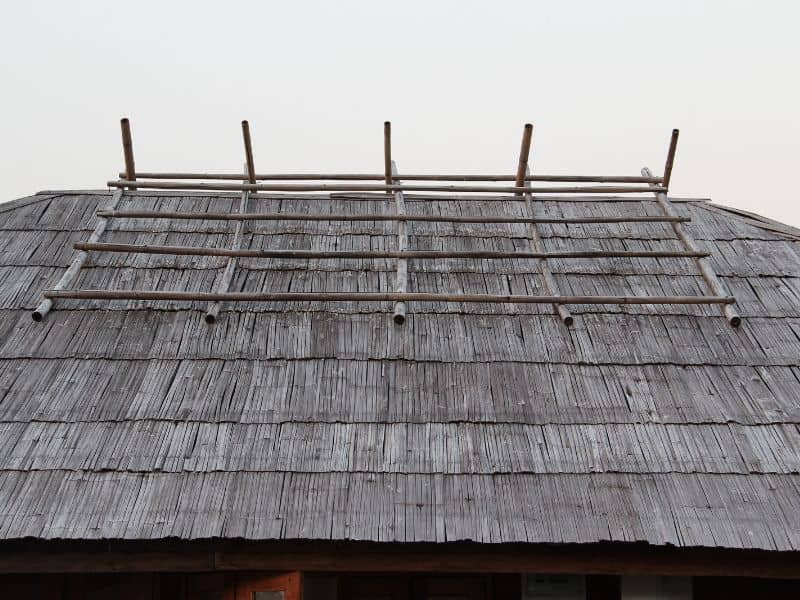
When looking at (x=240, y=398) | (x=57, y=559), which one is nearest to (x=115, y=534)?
(x=57, y=559)

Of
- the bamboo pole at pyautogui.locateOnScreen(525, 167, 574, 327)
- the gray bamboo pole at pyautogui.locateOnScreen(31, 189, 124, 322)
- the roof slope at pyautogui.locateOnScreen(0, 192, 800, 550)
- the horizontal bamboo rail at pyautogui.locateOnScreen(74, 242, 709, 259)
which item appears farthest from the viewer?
the horizontal bamboo rail at pyautogui.locateOnScreen(74, 242, 709, 259)

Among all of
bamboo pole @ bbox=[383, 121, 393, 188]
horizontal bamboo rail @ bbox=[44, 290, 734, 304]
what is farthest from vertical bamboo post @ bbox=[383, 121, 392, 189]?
horizontal bamboo rail @ bbox=[44, 290, 734, 304]

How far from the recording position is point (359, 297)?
23.4 feet

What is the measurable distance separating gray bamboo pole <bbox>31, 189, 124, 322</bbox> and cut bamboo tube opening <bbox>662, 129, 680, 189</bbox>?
6055 millimetres

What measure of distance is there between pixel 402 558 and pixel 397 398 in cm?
130

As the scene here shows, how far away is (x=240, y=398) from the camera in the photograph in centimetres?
616

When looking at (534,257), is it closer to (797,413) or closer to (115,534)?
(797,413)

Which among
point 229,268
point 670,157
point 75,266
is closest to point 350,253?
point 229,268

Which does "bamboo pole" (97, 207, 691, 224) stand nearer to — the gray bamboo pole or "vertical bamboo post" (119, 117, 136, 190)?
the gray bamboo pole

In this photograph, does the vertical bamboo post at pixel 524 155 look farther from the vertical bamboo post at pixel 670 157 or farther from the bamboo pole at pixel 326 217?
the vertical bamboo post at pixel 670 157

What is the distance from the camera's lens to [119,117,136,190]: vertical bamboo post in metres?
8.43

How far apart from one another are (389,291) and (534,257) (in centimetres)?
150

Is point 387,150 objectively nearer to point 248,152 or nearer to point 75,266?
point 248,152

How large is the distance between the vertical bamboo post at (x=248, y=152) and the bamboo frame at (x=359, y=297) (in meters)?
2.21
